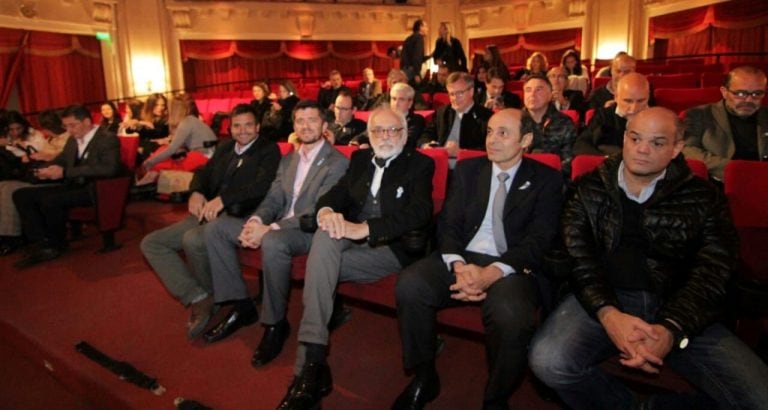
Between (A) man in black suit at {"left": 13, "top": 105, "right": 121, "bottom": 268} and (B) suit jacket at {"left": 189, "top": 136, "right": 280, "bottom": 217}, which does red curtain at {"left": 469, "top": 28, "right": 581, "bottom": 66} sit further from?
(B) suit jacket at {"left": 189, "top": 136, "right": 280, "bottom": 217}

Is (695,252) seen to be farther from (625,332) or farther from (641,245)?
(625,332)

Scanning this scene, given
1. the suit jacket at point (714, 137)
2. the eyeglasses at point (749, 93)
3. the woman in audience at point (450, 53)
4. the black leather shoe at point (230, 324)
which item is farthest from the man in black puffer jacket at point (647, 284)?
the woman in audience at point (450, 53)

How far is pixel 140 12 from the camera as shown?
9.82 meters

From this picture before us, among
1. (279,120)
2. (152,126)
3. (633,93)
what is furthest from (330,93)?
(633,93)

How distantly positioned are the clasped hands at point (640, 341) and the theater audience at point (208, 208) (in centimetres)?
181

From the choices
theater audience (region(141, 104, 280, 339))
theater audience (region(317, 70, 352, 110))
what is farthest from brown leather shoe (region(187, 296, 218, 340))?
theater audience (region(317, 70, 352, 110))

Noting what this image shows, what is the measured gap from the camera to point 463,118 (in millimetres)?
3551

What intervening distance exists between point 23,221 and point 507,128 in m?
3.49

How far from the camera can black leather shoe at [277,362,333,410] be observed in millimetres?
1881

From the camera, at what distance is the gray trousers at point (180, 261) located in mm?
2582

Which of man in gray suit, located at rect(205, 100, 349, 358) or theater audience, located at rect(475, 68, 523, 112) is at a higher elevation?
theater audience, located at rect(475, 68, 523, 112)

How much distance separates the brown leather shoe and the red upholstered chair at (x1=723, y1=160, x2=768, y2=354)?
7.12 ft

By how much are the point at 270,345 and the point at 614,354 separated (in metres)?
1.38

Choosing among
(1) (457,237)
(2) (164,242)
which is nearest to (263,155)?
(2) (164,242)
